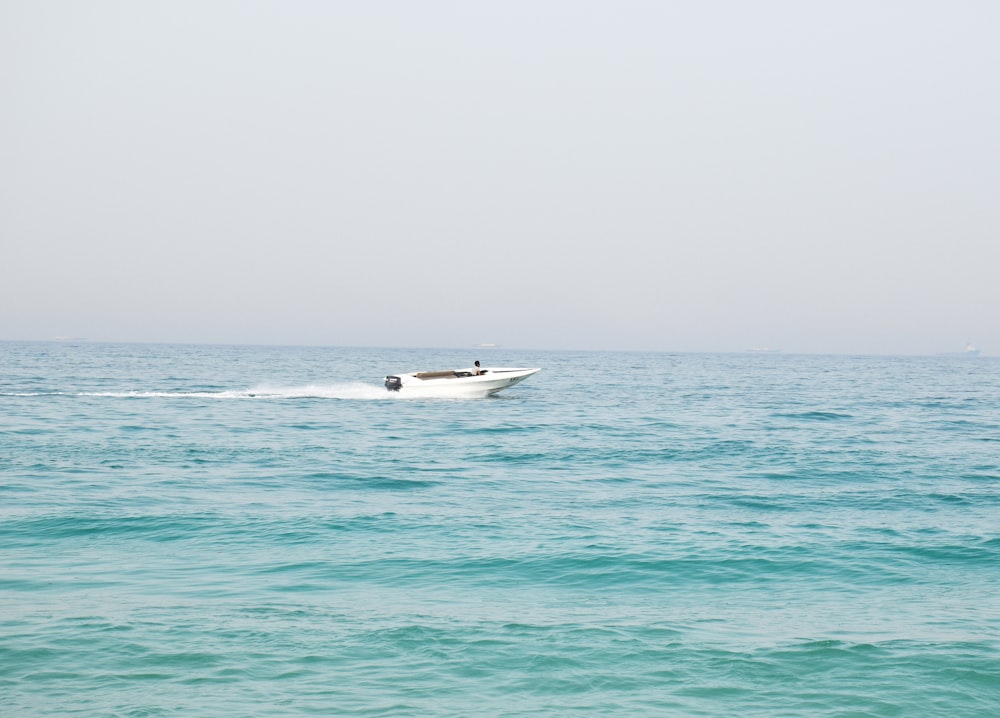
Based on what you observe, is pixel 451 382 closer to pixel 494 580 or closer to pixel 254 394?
pixel 254 394

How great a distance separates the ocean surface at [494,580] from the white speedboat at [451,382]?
69.5ft

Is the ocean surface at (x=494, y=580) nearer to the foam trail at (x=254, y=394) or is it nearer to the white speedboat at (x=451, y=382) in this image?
the white speedboat at (x=451, y=382)

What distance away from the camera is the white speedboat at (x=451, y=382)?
53500 mm

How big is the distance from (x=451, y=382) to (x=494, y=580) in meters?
39.3

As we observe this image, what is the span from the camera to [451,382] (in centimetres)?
5341

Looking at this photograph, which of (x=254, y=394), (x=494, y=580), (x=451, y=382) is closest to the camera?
(x=494, y=580)

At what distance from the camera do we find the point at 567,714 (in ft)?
30.4

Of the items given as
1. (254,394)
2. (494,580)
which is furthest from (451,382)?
(494,580)

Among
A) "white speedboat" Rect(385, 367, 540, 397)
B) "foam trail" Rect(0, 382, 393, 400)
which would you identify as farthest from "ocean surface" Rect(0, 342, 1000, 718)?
"foam trail" Rect(0, 382, 393, 400)

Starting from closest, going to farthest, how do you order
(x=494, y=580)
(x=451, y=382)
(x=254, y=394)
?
1. (x=494, y=580)
2. (x=451, y=382)
3. (x=254, y=394)

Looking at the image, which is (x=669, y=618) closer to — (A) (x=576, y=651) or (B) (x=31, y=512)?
(A) (x=576, y=651)

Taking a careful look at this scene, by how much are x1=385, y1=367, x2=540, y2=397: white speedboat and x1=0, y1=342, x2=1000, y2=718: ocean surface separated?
69.5ft

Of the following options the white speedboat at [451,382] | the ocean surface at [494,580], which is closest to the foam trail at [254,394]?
the white speedboat at [451,382]

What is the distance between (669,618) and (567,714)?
11.4ft
